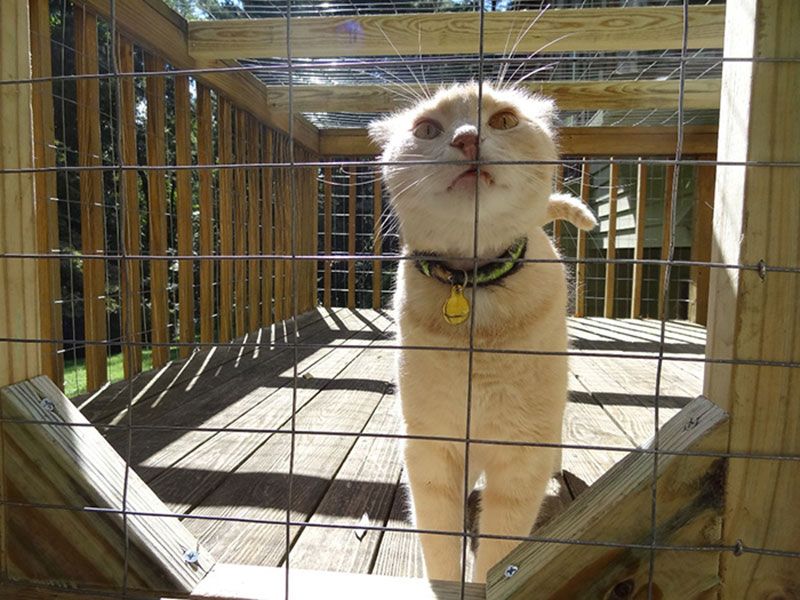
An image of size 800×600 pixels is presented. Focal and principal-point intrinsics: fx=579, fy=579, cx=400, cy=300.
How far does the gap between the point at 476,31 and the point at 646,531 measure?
292cm

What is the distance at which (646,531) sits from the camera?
94cm

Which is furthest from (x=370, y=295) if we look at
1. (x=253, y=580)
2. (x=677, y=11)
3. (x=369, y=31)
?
(x=253, y=580)

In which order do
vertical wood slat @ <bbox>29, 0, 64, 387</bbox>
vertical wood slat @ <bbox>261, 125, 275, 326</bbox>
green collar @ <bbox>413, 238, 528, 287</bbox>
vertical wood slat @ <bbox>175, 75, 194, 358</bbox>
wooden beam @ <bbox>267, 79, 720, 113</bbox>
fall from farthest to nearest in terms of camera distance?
vertical wood slat @ <bbox>261, 125, 275, 326</bbox>, wooden beam @ <bbox>267, 79, 720, 113</bbox>, vertical wood slat @ <bbox>175, 75, 194, 358</bbox>, vertical wood slat @ <bbox>29, 0, 64, 387</bbox>, green collar @ <bbox>413, 238, 528, 287</bbox>

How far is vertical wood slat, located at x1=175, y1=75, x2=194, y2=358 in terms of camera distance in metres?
3.57

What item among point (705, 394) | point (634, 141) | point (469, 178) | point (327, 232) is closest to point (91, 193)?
point (469, 178)

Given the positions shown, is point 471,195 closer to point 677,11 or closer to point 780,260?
point 780,260

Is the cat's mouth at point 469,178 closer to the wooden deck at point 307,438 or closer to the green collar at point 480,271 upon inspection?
the green collar at point 480,271

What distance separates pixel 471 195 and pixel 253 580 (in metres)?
0.93

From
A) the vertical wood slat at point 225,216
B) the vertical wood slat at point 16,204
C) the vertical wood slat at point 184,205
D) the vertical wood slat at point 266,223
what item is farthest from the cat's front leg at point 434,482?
the vertical wood slat at point 266,223

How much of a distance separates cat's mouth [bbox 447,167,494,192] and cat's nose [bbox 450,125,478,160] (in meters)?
0.06

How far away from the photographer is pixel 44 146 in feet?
7.89

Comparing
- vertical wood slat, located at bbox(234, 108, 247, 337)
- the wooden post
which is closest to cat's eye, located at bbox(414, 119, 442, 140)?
the wooden post

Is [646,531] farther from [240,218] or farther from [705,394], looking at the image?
[240,218]

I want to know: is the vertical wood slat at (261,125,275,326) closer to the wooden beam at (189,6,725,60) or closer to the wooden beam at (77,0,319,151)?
the wooden beam at (77,0,319,151)
